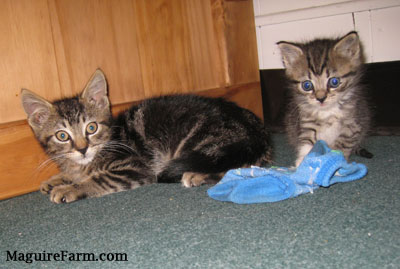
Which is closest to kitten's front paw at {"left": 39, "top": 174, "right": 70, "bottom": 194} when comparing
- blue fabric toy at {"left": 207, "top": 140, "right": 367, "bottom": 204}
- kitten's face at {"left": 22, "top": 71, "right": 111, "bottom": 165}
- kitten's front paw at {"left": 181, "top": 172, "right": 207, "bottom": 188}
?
kitten's face at {"left": 22, "top": 71, "right": 111, "bottom": 165}

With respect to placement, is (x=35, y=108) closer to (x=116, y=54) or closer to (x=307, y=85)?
(x=116, y=54)

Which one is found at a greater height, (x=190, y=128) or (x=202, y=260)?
(x=190, y=128)

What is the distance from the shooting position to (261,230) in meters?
1.33

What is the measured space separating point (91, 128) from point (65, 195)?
1.30ft

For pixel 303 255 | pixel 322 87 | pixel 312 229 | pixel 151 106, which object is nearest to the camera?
pixel 303 255

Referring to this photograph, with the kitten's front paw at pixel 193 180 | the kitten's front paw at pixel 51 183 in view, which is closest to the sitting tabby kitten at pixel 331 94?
the kitten's front paw at pixel 193 180

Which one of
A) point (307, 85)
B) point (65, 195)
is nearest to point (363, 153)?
point (307, 85)

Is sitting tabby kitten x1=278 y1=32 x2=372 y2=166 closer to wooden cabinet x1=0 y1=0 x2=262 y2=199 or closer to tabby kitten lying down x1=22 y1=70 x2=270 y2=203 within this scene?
tabby kitten lying down x1=22 y1=70 x2=270 y2=203

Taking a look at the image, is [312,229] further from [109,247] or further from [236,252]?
[109,247]

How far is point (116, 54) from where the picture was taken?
246cm

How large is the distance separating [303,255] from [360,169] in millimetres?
785

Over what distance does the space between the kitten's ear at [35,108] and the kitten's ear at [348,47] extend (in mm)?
1609

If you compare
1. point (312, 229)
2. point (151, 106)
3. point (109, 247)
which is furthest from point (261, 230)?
point (151, 106)

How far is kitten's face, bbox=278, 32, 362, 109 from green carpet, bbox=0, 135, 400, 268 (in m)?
0.50
